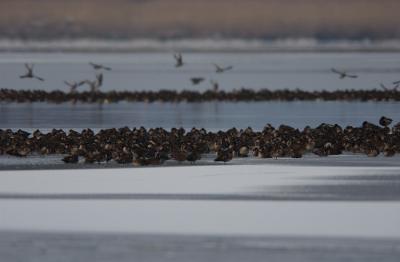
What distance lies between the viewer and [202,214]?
16484mm

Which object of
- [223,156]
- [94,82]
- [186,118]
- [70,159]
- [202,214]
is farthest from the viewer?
[94,82]

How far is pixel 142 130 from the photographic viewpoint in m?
27.7

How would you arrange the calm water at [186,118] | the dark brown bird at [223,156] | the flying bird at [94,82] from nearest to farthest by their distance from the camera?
the dark brown bird at [223,156] < the calm water at [186,118] < the flying bird at [94,82]

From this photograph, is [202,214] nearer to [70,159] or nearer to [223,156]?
[223,156]

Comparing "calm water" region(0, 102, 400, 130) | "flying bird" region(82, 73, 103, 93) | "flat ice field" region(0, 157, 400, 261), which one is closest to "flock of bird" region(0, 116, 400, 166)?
"flat ice field" region(0, 157, 400, 261)

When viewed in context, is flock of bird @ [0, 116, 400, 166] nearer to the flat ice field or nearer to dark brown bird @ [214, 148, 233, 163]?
dark brown bird @ [214, 148, 233, 163]

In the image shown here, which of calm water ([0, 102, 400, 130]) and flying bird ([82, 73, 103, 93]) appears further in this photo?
flying bird ([82, 73, 103, 93])

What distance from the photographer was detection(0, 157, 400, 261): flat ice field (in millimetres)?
13898

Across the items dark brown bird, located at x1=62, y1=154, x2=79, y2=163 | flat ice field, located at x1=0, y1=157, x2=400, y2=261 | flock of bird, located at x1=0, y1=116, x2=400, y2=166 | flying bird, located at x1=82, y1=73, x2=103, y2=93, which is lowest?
flat ice field, located at x1=0, y1=157, x2=400, y2=261

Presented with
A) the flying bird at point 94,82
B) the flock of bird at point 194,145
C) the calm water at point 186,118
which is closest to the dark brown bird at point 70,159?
the flock of bird at point 194,145

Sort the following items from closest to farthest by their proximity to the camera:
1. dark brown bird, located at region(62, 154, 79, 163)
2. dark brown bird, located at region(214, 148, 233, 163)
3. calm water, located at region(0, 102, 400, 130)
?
dark brown bird, located at region(62, 154, 79, 163) < dark brown bird, located at region(214, 148, 233, 163) < calm water, located at region(0, 102, 400, 130)

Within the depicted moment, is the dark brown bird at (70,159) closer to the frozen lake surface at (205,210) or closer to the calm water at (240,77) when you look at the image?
the frozen lake surface at (205,210)

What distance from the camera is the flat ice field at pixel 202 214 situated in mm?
13898

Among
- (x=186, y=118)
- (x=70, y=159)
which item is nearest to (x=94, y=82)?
(x=186, y=118)
